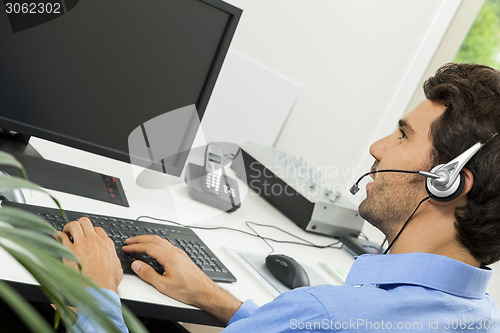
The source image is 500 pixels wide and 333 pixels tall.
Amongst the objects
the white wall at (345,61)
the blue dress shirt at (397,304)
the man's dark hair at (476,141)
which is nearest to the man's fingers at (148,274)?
the blue dress shirt at (397,304)

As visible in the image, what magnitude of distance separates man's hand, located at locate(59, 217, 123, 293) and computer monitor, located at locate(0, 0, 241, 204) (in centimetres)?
30

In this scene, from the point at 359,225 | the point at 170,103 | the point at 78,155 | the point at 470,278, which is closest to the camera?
the point at 470,278

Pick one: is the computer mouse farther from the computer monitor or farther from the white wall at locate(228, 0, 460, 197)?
the white wall at locate(228, 0, 460, 197)

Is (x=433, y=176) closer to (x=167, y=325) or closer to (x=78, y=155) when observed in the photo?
(x=167, y=325)

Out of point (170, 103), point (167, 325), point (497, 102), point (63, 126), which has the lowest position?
point (167, 325)

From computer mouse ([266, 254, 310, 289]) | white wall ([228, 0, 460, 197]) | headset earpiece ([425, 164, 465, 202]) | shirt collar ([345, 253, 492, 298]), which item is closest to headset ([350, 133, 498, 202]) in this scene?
headset earpiece ([425, 164, 465, 202])

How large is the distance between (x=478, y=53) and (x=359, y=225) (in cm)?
107

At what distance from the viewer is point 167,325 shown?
1.32 meters

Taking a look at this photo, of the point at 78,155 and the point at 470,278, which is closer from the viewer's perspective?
the point at 470,278

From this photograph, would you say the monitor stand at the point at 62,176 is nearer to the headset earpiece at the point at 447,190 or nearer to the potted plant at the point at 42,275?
the headset earpiece at the point at 447,190

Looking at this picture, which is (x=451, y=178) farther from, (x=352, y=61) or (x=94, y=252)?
(x=352, y=61)

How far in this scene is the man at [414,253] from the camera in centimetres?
84

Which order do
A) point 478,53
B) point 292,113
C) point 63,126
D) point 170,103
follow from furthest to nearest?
point 478,53 → point 292,113 → point 170,103 → point 63,126

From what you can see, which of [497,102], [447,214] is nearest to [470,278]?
[447,214]
